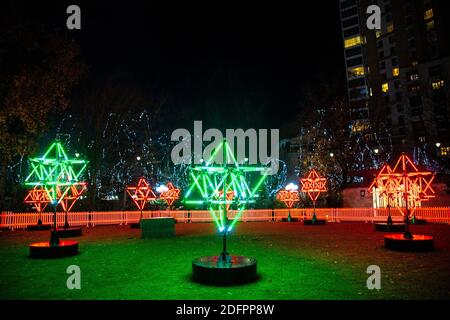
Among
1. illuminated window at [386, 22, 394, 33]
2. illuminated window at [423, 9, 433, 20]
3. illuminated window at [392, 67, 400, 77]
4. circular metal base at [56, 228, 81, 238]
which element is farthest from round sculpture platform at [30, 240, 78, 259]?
illuminated window at [386, 22, 394, 33]

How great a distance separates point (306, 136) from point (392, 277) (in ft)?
102

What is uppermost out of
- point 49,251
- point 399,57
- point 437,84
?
point 399,57

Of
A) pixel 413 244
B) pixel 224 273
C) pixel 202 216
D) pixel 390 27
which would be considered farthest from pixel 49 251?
pixel 390 27

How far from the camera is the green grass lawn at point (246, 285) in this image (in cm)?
652

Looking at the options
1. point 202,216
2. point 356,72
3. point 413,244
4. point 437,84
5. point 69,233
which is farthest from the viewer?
point 356,72

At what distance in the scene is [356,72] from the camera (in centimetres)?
8569

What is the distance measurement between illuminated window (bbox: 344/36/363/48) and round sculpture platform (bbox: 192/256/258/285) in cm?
9228

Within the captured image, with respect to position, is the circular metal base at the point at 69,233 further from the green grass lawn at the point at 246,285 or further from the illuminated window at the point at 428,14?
the illuminated window at the point at 428,14

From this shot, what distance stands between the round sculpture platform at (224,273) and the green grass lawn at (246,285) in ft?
0.68

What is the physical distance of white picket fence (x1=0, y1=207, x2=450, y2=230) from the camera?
21.9 meters

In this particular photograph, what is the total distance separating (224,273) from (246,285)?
0.54 m

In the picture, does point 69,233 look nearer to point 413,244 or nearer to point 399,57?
point 413,244

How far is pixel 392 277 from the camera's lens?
7.78m
